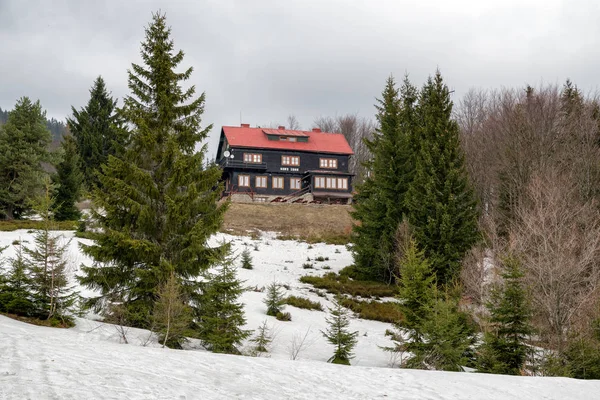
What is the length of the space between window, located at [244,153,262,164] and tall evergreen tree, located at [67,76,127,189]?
50.4 ft

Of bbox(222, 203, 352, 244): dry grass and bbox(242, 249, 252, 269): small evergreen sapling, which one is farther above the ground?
bbox(222, 203, 352, 244): dry grass

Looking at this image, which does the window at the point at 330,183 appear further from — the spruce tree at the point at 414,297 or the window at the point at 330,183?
the spruce tree at the point at 414,297

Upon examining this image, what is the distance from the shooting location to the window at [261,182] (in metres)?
52.9

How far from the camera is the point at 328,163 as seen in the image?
181 feet

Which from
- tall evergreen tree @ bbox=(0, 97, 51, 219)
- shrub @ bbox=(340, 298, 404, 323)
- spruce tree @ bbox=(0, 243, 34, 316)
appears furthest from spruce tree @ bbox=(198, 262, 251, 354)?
tall evergreen tree @ bbox=(0, 97, 51, 219)

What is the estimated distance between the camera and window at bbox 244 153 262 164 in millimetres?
52438

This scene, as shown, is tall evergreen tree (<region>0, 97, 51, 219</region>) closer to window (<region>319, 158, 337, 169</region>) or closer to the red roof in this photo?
the red roof

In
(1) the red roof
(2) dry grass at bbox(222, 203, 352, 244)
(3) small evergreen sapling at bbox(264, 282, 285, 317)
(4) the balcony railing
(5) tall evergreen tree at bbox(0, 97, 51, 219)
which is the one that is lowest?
(3) small evergreen sapling at bbox(264, 282, 285, 317)

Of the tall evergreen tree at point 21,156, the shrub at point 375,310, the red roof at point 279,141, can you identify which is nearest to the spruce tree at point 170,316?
the shrub at point 375,310

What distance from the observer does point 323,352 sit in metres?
15.0

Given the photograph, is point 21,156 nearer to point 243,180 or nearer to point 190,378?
point 243,180

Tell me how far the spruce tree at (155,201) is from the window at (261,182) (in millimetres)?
37748

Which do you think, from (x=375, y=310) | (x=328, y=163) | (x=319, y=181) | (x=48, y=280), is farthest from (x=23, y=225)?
(x=328, y=163)

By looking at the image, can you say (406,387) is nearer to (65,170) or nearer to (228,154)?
(65,170)
